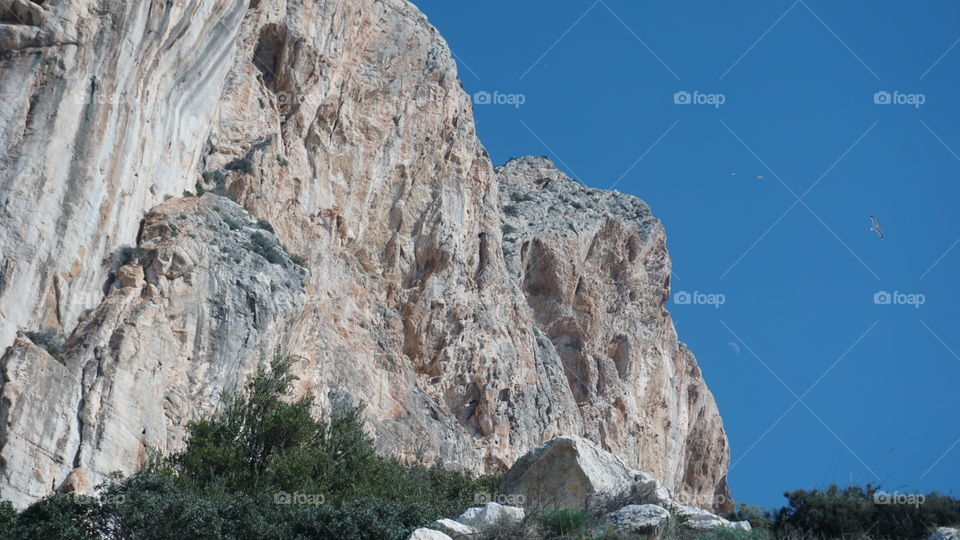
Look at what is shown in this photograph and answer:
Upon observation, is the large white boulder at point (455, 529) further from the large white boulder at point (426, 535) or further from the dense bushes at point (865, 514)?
the dense bushes at point (865, 514)

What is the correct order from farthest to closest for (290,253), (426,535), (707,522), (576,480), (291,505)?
(290,253) → (576,480) → (291,505) → (707,522) → (426,535)

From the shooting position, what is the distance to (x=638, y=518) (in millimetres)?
21297

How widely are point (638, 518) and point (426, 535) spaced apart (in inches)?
155

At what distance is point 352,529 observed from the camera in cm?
2125

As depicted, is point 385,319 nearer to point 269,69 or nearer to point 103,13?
point 269,69

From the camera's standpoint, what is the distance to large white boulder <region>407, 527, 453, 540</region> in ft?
63.5

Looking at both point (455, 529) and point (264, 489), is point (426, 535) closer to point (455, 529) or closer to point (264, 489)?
point (455, 529)

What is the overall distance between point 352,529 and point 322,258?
978 inches

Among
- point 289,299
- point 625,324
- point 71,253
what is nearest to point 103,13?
point 71,253

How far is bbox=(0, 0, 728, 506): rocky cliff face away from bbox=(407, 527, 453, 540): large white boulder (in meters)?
11.6

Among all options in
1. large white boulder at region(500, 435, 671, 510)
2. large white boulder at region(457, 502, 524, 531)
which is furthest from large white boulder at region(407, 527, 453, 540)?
large white boulder at region(500, 435, 671, 510)

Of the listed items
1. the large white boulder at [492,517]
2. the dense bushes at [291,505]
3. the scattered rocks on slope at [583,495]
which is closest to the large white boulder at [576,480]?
the scattered rocks on slope at [583,495]

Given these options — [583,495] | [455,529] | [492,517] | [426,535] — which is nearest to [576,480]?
[583,495]

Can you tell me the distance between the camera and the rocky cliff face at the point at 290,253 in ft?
100
